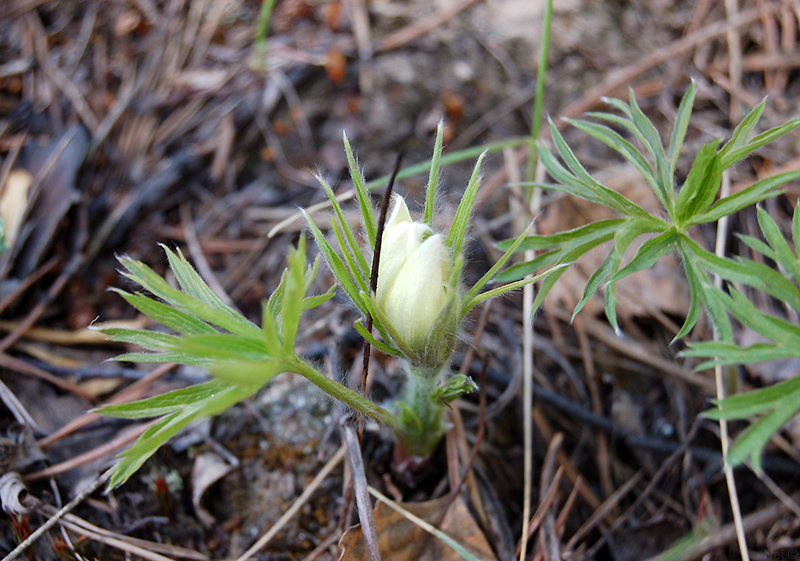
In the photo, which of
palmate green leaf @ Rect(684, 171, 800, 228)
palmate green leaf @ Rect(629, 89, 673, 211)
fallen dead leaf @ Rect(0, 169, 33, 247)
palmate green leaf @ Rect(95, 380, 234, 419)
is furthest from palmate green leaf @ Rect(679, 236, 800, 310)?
fallen dead leaf @ Rect(0, 169, 33, 247)

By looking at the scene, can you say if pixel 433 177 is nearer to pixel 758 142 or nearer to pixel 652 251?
pixel 652 251

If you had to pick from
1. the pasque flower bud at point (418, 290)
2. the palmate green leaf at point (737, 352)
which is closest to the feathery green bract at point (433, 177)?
the pasque flower bud at point (418, 290)

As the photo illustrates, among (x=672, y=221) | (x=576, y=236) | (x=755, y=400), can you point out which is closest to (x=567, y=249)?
(x=576, y=236)

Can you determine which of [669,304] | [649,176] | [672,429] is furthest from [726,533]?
[649,176]

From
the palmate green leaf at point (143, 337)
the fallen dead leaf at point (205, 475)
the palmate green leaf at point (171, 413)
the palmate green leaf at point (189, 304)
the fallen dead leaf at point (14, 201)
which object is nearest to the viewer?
the palmate green leaf at point (171, 413)

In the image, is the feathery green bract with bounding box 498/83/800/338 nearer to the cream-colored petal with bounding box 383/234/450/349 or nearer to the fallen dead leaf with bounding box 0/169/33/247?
the cream-colored petal with bounding box 383/234/450/349

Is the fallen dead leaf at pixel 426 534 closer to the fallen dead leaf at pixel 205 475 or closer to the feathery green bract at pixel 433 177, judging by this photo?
the fallen dead leaf at pixel 205 475
